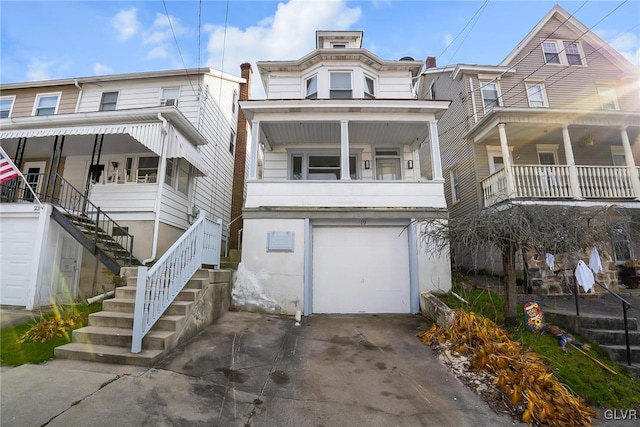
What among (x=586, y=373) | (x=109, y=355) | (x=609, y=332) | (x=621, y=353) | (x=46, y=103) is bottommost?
(x=586, y=373)

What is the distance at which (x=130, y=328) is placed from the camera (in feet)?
15.9

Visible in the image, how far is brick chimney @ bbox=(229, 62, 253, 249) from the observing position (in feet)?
45.8

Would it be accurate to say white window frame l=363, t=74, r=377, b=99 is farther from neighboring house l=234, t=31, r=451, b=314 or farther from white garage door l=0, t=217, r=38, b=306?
white garage door l=0, t=217, r=38, b=306

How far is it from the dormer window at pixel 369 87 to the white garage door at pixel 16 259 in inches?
418

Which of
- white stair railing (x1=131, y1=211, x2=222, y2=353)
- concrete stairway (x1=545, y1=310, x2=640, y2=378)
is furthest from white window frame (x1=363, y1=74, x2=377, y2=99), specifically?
concrete stairway (x1=545, y1=310, x2=640, y2=378)

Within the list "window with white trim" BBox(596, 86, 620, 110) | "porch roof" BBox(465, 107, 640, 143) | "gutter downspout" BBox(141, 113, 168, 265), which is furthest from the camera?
"window with white trim" BBox(596, 86, 620, 110)

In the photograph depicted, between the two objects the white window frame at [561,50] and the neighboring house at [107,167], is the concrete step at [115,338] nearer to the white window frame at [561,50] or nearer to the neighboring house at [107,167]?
the neighboring house at [107,167]

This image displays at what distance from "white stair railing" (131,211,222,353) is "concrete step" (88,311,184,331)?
0.19m

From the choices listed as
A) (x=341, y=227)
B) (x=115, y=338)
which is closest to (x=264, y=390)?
(x=115, y=338)

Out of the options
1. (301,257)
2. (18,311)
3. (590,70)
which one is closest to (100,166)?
(18,311)

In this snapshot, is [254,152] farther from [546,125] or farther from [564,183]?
[564,183]

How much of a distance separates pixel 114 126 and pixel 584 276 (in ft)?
38.5

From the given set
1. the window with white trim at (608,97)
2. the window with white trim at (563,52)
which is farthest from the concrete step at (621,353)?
the window with white trim at (563,52)

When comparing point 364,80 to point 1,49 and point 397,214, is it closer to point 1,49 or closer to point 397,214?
point 397,214
